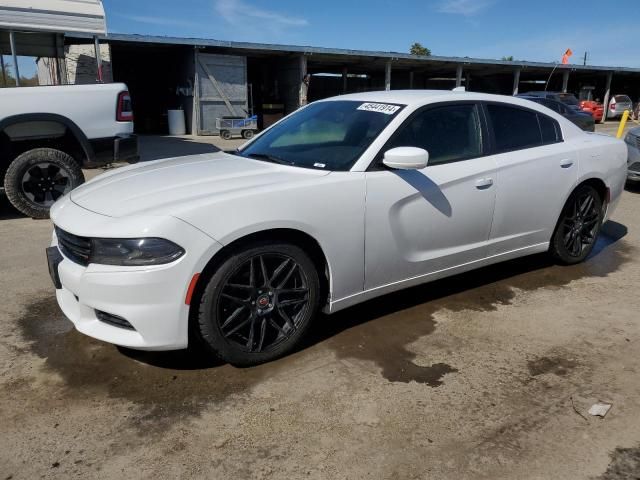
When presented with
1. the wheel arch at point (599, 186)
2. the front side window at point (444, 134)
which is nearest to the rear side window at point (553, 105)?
the wheel arch at point (599, 186)

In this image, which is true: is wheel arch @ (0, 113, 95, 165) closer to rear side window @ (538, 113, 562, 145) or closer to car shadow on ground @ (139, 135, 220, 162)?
rear side window @ (538, 113, 562, 145)

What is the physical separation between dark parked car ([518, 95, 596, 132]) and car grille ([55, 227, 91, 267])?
15.6 m

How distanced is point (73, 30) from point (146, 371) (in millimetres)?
8858

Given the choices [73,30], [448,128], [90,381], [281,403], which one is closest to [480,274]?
[448,128]

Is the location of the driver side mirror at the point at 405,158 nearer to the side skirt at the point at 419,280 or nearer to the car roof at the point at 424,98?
the car roof at the point at 424,98

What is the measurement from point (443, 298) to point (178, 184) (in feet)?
7.32

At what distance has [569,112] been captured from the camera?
16.3m

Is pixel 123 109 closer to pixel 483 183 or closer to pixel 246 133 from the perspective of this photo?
pixel 483 183

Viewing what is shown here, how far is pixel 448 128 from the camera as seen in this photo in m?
3.79

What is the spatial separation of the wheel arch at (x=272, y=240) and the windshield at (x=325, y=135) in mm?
531

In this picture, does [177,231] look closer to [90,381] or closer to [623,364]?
[90,381]

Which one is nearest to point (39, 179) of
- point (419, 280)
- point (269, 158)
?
point (269, 158)

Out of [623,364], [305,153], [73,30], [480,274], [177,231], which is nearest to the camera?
[177,231]

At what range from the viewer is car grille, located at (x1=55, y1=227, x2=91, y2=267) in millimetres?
2768
